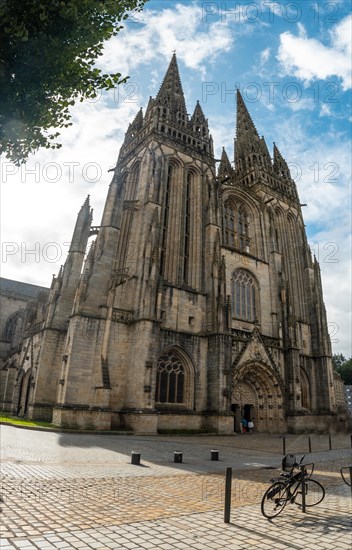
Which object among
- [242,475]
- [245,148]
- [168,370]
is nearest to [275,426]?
[168,370]

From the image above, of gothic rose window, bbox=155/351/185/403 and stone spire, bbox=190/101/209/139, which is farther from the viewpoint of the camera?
stone spire, bbox=190/101/209/139

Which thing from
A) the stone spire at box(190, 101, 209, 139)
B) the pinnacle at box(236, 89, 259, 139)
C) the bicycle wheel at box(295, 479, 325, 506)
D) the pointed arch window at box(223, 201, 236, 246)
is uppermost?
the pinnacle at box(236, 89, 259, 139)

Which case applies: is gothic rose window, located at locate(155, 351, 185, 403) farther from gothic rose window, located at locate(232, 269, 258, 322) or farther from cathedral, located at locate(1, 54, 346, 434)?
gothic rose window, located at locate(232, 269, 258, 322)

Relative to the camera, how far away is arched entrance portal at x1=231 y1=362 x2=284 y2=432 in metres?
27.7

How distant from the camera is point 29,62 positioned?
652 centimetres

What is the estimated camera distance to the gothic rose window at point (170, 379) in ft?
76.6

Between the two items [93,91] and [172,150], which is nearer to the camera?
[93,91]

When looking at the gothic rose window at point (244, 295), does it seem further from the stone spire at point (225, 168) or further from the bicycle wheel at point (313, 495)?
the bicycle wheel at point (313, 495)

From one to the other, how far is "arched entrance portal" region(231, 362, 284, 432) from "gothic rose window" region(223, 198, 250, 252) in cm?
1166

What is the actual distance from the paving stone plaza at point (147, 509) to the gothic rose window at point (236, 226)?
25865 mm

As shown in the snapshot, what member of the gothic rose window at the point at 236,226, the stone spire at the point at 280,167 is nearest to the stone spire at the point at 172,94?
the gothic rose window at the point at 236,226

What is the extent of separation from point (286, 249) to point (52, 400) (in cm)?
2757

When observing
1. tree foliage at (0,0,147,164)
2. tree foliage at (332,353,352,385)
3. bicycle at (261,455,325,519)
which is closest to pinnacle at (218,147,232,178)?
tree foliage at (0,0,147,164)

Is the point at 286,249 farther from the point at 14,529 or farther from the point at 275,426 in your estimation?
the point at 14,529
